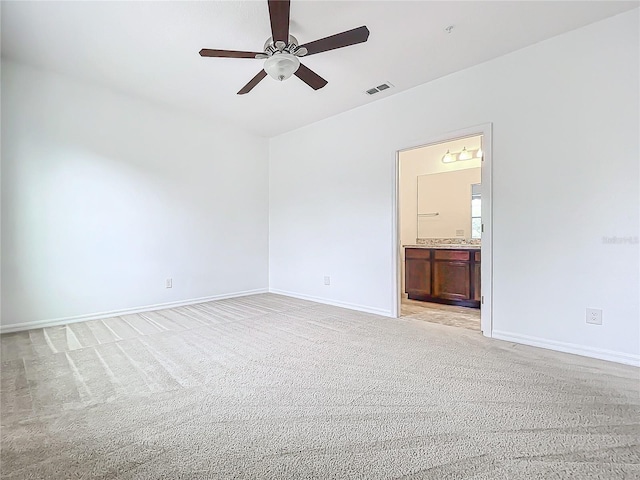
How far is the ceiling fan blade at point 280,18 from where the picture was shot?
6.23 ft

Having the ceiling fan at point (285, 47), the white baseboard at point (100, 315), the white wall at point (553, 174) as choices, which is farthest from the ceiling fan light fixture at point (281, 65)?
the white baseboard at point (100, 315)

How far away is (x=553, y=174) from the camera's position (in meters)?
2.71

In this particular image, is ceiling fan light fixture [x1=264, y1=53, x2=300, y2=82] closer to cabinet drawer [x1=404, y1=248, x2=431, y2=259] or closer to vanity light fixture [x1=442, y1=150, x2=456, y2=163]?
cabinet drawer [x1=404, y1=248, x2=431, y2=259]

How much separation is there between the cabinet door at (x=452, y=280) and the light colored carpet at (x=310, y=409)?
5.01ft

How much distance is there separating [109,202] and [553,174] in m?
4.66

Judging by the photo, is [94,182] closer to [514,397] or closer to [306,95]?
[306,95]

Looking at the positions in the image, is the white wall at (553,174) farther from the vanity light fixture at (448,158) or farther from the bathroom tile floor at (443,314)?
the vanity light fixture at (448,158)

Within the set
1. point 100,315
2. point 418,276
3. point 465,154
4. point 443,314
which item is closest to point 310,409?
point 443,314

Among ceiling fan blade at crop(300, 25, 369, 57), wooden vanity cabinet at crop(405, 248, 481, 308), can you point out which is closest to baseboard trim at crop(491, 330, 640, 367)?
wooden vanity cabinet at crop(405, 248, 481, 308)

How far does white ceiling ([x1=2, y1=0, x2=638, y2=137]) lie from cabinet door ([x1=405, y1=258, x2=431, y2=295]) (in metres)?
2.54

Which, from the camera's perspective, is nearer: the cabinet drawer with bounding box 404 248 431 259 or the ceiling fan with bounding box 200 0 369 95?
the ceiling fan with bounding box 200 0 369 95

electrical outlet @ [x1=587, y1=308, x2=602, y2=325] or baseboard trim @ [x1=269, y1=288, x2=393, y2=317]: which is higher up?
Result: electrical outlet @ [x1=587, y1=308, x2=602, y2=325]

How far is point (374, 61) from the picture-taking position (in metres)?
3.06

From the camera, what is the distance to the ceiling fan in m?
2.08
